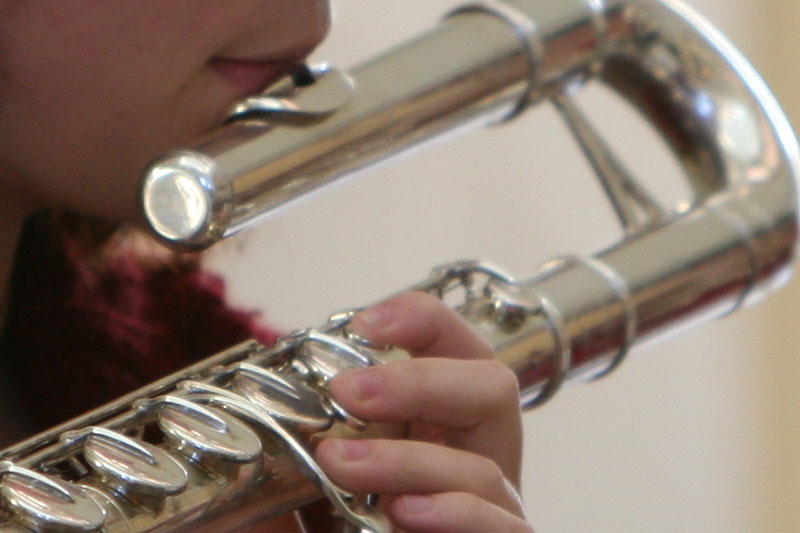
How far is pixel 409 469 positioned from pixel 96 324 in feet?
1.47

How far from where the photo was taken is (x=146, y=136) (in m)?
0.62

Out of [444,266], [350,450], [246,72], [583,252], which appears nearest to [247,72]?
[246,72]

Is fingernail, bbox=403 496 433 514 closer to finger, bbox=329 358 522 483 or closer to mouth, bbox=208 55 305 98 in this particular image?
finger, bbox=329 358 522 483

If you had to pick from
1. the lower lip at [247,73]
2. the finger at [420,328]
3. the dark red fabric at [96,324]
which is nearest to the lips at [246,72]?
the lower lip at [247,73]

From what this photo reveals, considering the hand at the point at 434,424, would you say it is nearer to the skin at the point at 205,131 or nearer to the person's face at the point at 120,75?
the skin at the point at 205,131

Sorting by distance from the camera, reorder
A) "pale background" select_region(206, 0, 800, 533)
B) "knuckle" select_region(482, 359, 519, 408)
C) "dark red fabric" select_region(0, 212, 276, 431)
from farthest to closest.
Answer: "pale background" select_region(206, 0, 800, 533) < "dark red fabric" select_region(0, 212, 276, 431) < "knuckle" select_region(482, 359, 519, 408)

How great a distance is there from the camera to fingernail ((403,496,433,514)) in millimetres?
481

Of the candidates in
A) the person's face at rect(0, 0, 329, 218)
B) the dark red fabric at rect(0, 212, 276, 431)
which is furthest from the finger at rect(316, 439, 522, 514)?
the dark red fabric at rect(0, 212, 276, 431)

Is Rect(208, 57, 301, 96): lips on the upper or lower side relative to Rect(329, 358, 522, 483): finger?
upper

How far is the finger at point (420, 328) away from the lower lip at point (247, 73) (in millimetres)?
139

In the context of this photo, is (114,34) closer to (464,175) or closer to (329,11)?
(329,11)

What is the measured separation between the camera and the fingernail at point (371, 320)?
1.72 ft

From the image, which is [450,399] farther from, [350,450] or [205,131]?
[205,131]

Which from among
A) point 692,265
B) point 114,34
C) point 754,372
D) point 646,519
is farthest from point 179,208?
point 754,372
